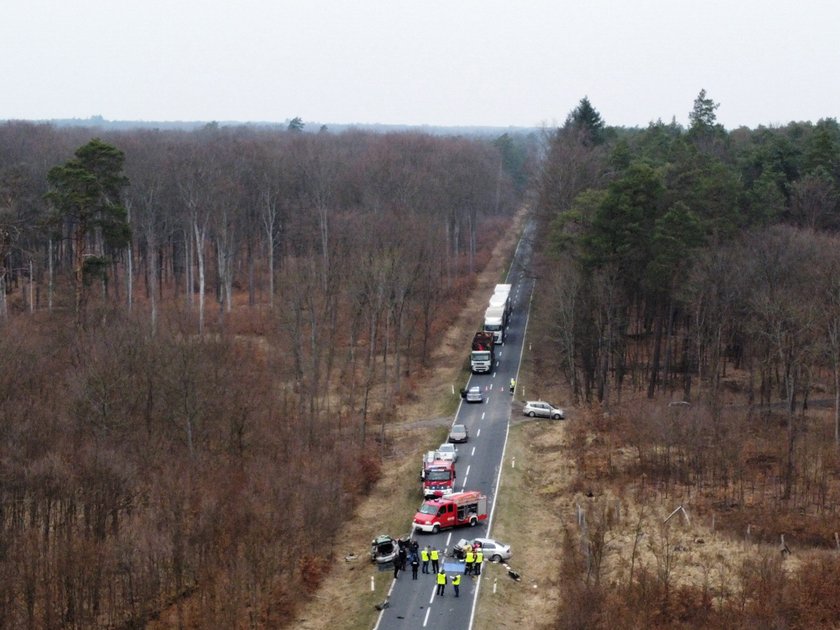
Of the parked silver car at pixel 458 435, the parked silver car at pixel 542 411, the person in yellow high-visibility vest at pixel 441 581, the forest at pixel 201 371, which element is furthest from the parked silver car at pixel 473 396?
the person in yellow high-visibility vest at pixel 441 581

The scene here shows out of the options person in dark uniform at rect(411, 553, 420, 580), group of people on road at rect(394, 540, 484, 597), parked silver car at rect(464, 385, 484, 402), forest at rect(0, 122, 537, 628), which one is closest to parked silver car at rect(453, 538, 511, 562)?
group of people on road at rect(394, 540, 484, 597)

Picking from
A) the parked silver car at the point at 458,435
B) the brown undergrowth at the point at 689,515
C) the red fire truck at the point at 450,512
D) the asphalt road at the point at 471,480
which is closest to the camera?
the asphalt road at the point at 471,480

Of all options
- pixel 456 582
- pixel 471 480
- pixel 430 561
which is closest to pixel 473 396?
pixel 471 480

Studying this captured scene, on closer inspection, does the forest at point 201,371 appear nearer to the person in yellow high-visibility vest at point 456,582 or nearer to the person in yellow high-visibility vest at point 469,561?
the person in yellow high-visibility vest at point 469,561

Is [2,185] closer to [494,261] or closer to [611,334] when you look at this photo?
[611,334]

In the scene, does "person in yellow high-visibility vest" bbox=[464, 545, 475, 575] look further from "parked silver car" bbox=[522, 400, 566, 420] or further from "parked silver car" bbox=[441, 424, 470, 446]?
"parked silver car" bbox=[522, 400, 566, 420]

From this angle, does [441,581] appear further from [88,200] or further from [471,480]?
[88,200]
